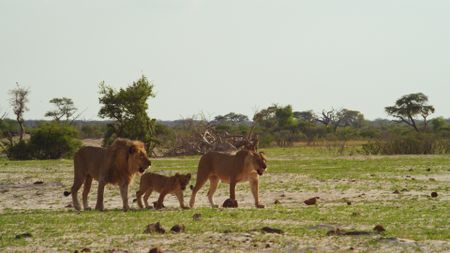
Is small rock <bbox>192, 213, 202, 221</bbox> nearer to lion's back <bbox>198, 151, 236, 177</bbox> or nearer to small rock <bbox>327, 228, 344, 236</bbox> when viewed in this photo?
small rock <bbox>327, 228, 344, 236</bbox>

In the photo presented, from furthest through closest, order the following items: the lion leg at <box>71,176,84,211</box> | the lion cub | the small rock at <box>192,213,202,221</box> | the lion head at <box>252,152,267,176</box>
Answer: the lion head at <box>252,152,267,176</box> → the lion cub → the lion leg at <box>71,176,84,211</box> → the small rock at <box>192,213,202,221</box>

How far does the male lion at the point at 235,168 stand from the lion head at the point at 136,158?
2.11m

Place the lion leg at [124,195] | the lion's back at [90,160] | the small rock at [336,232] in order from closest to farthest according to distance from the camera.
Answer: the small rock at [336,232] → the lion leg at [124,195] → the lion's back at [90,160]

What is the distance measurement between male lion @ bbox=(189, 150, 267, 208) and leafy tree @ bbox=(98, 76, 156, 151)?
3579 centimetres

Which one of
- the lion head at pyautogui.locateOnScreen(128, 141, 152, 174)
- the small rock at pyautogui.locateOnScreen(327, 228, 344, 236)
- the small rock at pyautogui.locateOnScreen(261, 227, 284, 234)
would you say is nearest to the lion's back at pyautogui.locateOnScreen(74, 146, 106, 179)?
the lion head at pyautogui.locateOnScreen(128, 141, 152, 174)

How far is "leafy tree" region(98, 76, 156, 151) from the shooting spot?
175 ft

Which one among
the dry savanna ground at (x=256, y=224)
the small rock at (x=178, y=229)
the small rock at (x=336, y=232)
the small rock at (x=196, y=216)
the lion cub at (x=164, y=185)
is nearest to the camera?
the dry savanna ground at (x=256, y=224)

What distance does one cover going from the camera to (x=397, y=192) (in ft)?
65.0

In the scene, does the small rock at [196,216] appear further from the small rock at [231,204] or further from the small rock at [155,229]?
the small rock at [231,204]

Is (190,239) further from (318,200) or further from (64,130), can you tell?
(64,130)

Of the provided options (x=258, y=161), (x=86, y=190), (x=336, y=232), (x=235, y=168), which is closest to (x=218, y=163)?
(x=235, y=168)

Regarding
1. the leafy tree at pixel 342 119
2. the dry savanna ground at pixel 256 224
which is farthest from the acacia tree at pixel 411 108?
the dry savanna ground at pixel 256 224

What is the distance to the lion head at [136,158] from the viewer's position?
51.4 ft

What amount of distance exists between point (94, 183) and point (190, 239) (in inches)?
561
